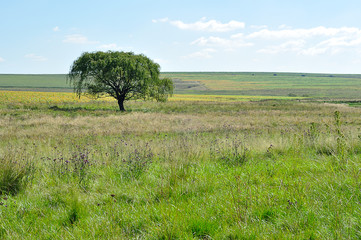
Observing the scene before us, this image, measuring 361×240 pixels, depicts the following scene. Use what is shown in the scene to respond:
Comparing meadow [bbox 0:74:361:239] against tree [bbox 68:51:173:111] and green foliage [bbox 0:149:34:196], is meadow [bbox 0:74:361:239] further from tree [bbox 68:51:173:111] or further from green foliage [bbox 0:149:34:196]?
tree [bbox 68:51:173:111]

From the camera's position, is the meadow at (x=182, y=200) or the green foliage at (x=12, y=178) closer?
the meadow at (x=182, y=200)

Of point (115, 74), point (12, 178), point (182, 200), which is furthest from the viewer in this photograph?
point (115, 74)

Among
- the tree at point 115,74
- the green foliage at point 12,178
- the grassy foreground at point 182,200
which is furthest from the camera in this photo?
the tree at point 115,74

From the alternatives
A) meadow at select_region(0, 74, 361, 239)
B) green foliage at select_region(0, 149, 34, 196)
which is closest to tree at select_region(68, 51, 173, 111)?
meadow at select_region(0, 74, 361, 239)

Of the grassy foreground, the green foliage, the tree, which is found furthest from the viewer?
the tree

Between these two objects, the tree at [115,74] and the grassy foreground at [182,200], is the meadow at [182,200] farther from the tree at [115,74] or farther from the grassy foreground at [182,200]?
the tree at [115,74]

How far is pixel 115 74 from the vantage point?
3139cm

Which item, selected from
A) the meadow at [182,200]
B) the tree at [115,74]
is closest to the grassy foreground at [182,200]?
the meadow at [182,200]

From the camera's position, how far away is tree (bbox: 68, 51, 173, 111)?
3130cm

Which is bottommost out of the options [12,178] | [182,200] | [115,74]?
[182,200]

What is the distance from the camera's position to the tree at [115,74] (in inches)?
1232

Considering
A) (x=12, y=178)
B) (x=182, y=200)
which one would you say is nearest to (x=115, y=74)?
(x=12, y=178)

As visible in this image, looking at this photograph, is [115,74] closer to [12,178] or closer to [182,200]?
[12,178]

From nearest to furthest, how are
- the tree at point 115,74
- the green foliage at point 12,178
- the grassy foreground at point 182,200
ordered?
1. the grassy foreground at point 182,200
2. the green foliage at point 12,178
3. the tree at point 115,74
